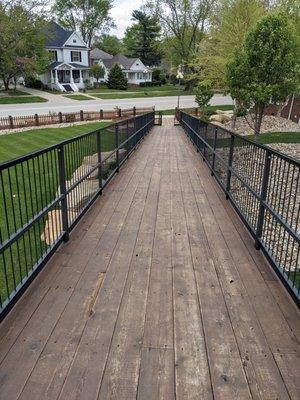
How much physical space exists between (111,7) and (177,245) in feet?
252

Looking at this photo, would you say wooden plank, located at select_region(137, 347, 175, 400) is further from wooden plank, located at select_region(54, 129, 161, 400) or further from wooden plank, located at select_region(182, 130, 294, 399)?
wooden plank, located at select_region(182, 130, 294, 399)

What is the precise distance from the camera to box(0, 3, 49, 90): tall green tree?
132 ft

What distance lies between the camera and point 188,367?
253cm

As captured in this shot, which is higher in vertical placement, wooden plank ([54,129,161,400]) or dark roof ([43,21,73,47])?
dark roof ([43,21,73,47])

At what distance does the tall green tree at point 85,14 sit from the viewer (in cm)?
6800

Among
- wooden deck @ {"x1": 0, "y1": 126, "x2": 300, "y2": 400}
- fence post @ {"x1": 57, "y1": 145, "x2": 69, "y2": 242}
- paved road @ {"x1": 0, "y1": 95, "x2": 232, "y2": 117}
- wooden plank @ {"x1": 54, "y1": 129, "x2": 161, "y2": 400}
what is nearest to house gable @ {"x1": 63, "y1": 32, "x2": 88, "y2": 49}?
paved road @ {"x1": 0, "y1": 95, "x2": 232, "y2": 117}

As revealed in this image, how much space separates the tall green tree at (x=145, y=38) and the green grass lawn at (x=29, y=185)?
49.9 m

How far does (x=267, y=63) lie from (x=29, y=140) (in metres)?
12.1

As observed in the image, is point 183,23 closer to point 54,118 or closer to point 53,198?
point 54,118

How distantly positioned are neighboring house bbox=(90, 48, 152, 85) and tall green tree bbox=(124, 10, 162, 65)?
4756 millimetres

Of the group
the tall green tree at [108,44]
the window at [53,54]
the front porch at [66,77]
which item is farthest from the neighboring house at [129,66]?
the tall green tree at [108,44]

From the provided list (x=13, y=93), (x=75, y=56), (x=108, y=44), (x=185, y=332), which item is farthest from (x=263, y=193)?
(x=108, y=44)

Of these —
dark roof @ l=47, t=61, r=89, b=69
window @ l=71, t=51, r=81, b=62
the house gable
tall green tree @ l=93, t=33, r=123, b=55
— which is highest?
tall green tree @ l=93, t=33, r=123, b=55

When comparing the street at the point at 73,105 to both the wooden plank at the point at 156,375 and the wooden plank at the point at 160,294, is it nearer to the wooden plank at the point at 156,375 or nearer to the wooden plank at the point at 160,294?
the wooden plank at the point at 160,294
